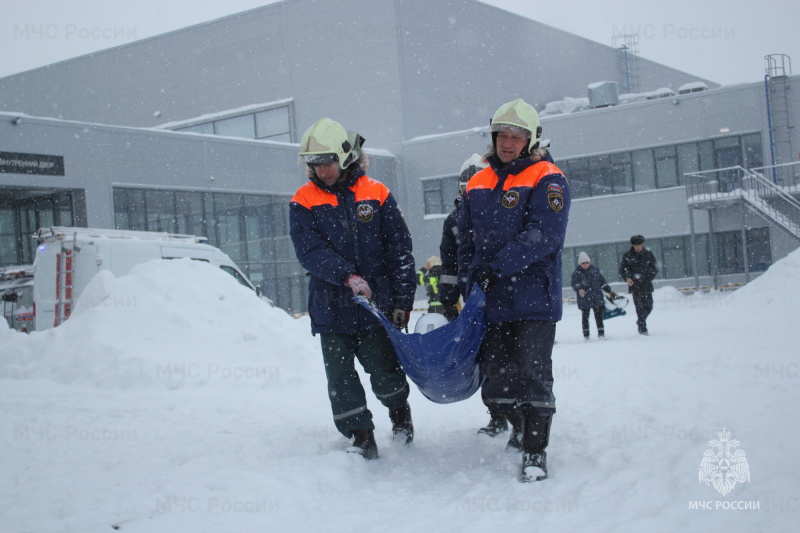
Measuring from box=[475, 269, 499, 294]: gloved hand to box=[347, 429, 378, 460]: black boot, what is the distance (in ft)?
3.93

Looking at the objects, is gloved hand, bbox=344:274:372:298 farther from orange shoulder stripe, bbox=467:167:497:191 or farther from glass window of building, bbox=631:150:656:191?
glass window of building, bbox=631:150:656:191

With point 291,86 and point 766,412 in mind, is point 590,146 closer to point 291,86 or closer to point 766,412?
point 291,86

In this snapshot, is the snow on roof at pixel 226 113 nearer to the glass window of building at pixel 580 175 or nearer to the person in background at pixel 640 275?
the glass window of building at pixel 580 175

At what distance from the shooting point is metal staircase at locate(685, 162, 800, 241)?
26375mm

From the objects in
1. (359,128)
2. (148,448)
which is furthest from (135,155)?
(148,448)

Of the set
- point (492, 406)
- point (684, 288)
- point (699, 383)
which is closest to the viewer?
point (492, 406)

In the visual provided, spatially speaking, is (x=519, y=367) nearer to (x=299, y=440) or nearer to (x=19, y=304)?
(x=299, y=440)

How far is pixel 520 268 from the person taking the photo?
4500mm

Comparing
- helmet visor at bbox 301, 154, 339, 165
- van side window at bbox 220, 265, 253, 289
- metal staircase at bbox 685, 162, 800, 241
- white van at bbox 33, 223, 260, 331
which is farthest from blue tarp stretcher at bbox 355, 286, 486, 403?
metal staircase at bbox 685, 162, 800, 241

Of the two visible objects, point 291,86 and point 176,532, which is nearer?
point 176,532

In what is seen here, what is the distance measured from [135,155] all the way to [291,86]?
13737 millimetres

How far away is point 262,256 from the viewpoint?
31.1 meters

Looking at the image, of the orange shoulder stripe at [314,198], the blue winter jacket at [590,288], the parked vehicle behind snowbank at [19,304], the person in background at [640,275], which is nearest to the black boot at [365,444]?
the orange shoulder stripe at [314,198]

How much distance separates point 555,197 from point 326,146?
59.2 inches
